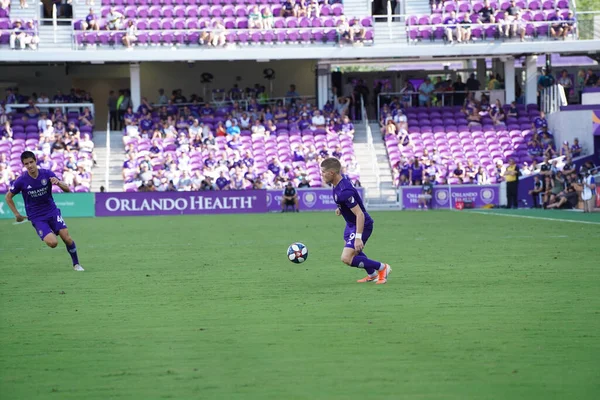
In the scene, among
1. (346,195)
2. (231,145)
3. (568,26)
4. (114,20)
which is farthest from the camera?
(568,26)

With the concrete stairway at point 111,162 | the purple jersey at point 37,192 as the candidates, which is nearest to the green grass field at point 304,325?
the purple jersey at point 37,192

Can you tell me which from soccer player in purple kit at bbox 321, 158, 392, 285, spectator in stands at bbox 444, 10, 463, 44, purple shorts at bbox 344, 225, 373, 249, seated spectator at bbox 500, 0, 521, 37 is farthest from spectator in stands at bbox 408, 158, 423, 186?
purple shorts at bbox 344, 225, 373, 249

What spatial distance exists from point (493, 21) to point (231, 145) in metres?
12.5

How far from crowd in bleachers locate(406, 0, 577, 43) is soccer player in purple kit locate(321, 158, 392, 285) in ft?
102

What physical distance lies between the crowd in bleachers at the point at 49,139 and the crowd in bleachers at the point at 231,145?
1663 millimetres

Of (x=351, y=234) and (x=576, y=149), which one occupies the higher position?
(x=576, y=149)

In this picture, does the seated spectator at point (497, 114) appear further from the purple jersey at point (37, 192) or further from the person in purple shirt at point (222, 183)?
the purple jersey at point (37, 192)

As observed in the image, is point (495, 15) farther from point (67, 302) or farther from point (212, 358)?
point (212, 358)

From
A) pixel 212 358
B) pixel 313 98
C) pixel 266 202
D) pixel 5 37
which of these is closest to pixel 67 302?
A: pixel 212 358

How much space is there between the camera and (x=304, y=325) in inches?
355

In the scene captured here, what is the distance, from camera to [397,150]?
135 feet

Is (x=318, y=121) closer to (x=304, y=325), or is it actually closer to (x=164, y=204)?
(x=164, y=204)

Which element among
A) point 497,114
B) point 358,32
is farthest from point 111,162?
point 497,114

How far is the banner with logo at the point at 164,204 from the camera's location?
118 ft
